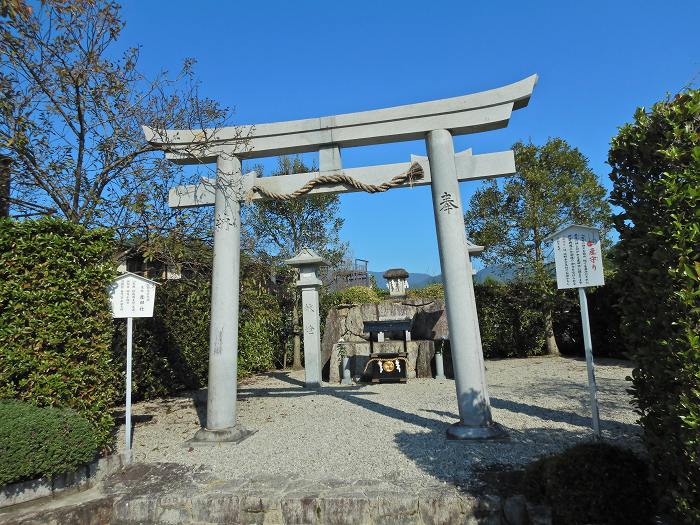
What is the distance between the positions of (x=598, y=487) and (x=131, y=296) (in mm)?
4749

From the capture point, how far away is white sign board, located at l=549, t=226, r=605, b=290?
4609 millimetres

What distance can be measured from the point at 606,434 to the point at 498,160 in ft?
10.6

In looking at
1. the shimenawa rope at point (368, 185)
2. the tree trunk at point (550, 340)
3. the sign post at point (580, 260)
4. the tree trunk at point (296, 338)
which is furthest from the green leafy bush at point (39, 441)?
the tree trunk at point (550, 340)

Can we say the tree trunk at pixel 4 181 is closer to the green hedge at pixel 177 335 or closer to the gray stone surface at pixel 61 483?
the green hedge at pixel 177 335

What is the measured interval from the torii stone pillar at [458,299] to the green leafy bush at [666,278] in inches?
77.2

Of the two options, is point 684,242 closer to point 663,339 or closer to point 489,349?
point 663,339

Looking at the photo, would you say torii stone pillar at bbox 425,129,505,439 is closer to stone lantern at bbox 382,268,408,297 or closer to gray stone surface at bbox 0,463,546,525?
gray stone surface at bbox 0,463,546,525

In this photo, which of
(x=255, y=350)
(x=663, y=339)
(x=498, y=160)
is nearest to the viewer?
(x=663, y=339)

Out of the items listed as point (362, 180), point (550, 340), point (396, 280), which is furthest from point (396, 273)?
point (362, 180)

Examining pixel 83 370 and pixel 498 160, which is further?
pixel 498 160

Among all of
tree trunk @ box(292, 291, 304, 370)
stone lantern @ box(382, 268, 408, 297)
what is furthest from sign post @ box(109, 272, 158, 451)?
stone lantern @ box(382, 268, 408, 297)

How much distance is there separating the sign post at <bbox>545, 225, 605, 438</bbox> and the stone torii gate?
0.96 metres

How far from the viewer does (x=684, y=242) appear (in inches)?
94.1

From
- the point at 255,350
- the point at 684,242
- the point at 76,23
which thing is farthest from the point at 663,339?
the point at 255,350
